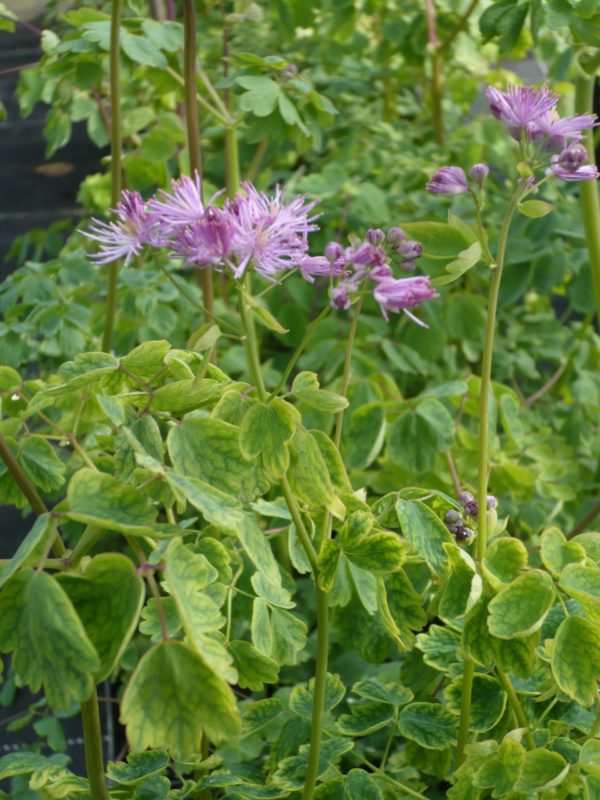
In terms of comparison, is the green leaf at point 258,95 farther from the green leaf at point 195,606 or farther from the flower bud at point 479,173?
the green leaf at point 195,606

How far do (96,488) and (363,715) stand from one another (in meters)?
0.46

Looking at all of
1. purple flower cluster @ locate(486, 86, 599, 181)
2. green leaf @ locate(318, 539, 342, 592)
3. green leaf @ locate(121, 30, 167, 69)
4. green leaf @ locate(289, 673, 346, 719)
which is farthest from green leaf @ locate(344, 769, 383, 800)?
green leaf @ locate(121, 30, 167, 69)

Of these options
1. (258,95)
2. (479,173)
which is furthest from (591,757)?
(258,95)

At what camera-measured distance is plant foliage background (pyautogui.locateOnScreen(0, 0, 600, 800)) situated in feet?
2.30

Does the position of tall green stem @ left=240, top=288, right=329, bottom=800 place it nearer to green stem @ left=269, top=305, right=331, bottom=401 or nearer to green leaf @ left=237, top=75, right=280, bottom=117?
green stem @ left=269, top=305, right=331, bottom=401

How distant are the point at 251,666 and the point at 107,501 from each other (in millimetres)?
346

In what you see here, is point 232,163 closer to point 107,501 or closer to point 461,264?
point 461,264

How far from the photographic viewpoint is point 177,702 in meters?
0.67

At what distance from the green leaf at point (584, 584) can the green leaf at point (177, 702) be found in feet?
0.92

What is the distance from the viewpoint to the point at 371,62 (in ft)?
10.3

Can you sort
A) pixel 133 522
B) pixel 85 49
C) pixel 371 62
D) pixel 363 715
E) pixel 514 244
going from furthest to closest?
pixel 371 62 < pixel 514 244 < pixel 85 49 < pixel 363 715 < pixel 133 522

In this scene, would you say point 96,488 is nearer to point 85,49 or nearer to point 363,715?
point 363,715

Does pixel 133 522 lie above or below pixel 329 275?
below

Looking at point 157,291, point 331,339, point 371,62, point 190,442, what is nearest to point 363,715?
point 190,442
